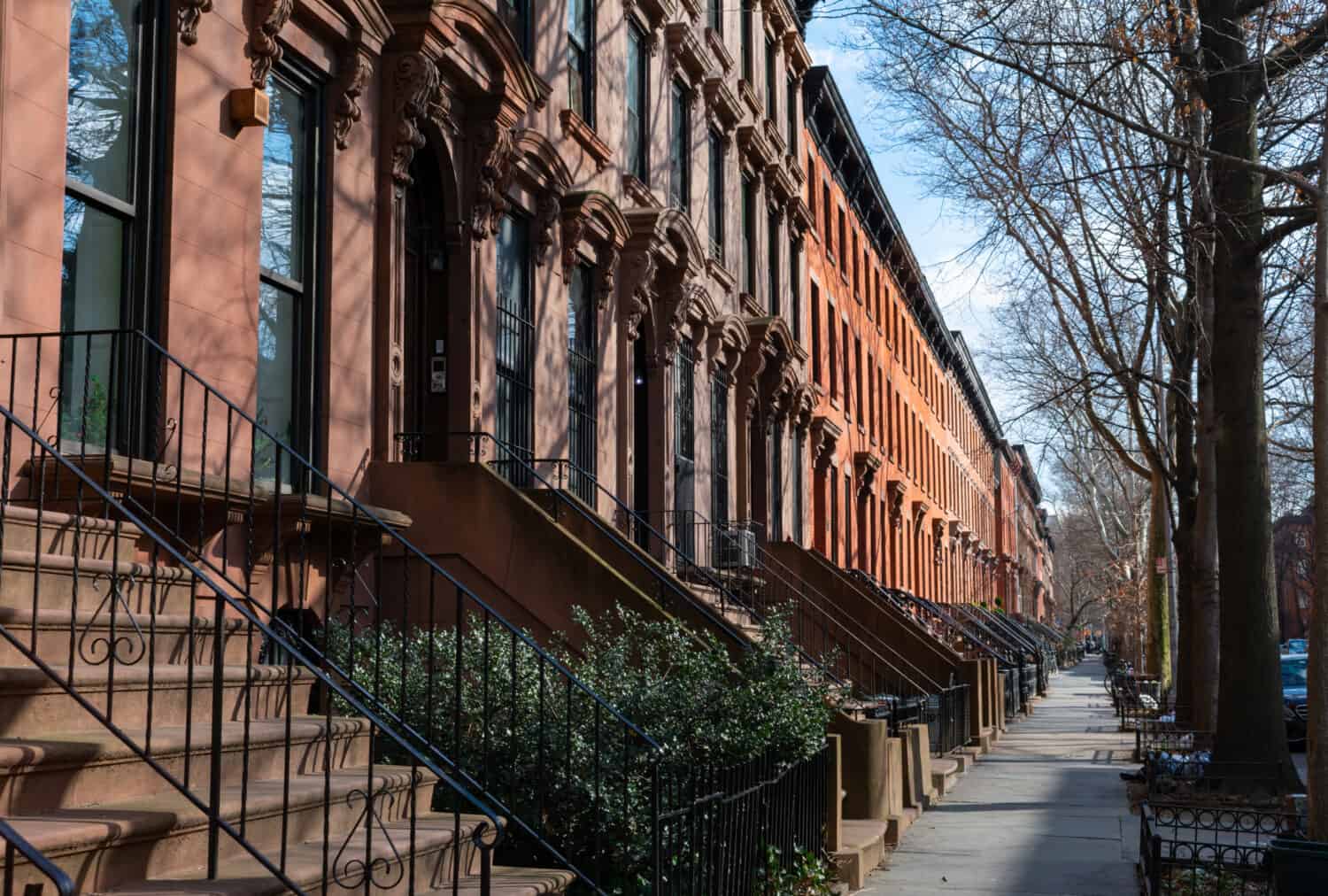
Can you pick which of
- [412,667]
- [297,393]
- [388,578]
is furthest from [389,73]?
[412,667]

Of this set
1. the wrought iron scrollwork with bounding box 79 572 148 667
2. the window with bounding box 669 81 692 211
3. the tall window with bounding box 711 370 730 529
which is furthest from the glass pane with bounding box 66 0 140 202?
the tall window with bounding box 711 370 730 529

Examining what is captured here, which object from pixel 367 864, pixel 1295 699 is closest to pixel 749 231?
pixel 1295 699

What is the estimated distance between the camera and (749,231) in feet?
Result: 78.4

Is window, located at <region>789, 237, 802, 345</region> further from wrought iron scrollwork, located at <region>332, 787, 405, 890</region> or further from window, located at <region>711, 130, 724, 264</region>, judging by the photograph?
wrought iron scrollwork, located at <region>332, 787, 405, 890</region>

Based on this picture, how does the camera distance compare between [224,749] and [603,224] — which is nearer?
[224,749]

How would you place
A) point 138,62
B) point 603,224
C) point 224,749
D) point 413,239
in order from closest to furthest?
point 224,749 → point 138,62 → point 413,239 → point 603,224

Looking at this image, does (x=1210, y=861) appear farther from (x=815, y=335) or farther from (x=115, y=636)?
(x=815, y=335)

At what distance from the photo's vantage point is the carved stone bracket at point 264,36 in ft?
31.3

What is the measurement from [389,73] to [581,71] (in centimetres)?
521

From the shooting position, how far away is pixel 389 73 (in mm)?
11289

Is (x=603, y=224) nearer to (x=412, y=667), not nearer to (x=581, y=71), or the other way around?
(x=581, y=71)

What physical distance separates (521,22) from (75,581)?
982 centimetres

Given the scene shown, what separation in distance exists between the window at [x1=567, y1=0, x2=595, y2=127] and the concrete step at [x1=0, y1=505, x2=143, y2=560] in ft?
31.1

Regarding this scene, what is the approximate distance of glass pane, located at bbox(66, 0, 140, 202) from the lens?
26.9 feet
